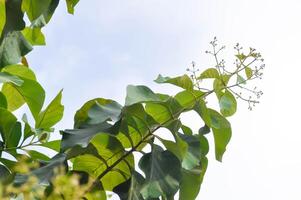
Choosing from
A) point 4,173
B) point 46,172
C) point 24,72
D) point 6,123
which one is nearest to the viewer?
point 46,172

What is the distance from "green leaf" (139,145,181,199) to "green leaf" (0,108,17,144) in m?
0.45

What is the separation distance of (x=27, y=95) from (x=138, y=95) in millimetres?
436

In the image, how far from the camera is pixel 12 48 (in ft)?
5.69

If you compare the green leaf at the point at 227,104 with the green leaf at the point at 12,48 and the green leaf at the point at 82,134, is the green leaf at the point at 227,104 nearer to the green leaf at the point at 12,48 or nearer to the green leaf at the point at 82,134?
the green leaf at the point at 82,134

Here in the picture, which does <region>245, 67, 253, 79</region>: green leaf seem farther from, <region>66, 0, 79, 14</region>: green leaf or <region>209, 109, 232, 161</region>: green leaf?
<region>66, 0, 79, 14</region>: green leaf

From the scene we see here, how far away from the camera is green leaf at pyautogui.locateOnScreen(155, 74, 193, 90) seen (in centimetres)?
181

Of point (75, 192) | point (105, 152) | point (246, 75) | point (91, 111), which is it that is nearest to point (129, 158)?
point (105, 152)

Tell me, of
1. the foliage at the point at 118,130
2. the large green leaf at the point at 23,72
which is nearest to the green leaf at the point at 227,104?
the foliage at the point at 118,130

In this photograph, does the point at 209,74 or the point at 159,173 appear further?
the point at 209,74

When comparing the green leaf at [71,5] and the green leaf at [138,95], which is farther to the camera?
the green leaf at [71,5]

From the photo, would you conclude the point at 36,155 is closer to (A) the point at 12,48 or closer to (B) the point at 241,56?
(A) the point at 12,48

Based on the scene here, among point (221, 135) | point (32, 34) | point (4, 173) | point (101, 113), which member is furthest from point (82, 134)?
point (32, 34)

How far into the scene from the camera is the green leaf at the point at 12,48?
1701mm

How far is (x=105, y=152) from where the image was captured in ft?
5.66
